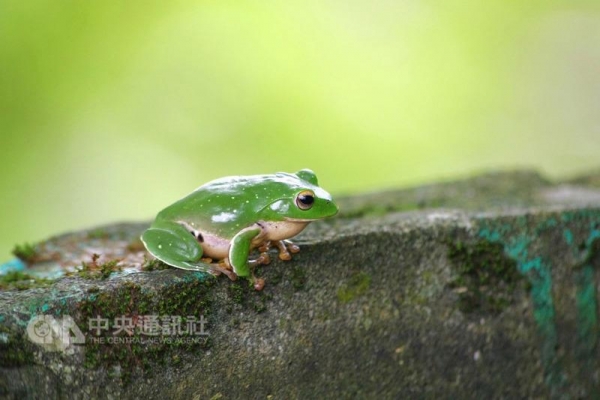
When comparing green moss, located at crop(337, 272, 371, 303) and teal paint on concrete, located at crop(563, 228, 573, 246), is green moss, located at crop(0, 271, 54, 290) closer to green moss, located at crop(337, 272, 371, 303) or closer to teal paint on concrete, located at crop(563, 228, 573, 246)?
green moss, located at crop(337, 272, 371, 303)

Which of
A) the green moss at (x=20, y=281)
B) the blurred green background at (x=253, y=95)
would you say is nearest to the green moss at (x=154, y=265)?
the green moss at (x=20, y=281)

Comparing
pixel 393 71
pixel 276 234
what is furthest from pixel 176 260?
pixel 393 71

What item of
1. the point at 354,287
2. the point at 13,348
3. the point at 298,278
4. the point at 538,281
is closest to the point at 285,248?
the point at 298,278

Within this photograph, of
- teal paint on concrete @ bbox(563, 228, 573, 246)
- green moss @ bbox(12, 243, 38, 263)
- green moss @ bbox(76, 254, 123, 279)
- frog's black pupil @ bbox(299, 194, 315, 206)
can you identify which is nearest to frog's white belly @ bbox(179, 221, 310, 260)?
frog's black pupil @ bbox(299, 194, 315, 206)

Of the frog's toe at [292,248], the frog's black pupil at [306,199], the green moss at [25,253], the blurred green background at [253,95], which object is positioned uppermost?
the blurred green background at [253,95]

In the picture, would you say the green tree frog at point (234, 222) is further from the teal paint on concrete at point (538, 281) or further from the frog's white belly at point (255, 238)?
the teal paint on concrete at point (538, 281)

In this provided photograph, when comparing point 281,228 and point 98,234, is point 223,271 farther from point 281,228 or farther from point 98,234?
point 98,234
